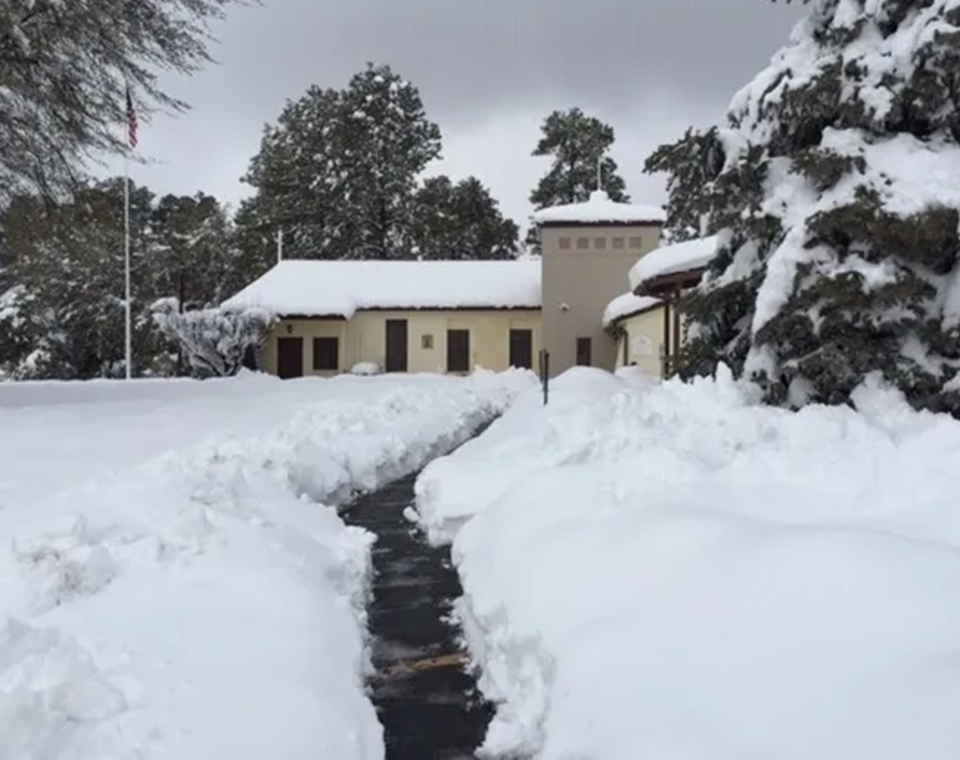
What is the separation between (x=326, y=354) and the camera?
111 feet

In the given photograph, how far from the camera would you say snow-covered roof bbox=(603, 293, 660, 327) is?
951 inches

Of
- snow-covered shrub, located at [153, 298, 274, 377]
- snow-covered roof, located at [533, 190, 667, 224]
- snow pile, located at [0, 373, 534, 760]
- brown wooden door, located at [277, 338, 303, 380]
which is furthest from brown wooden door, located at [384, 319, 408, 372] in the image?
snow pile, located at [0, 373, 534, 760]

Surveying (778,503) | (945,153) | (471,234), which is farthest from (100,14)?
(471,234)

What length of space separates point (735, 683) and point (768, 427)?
3.72m

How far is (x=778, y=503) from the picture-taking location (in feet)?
18.3

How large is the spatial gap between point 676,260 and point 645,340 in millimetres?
8022

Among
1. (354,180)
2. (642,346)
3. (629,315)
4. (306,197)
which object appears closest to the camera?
(642,346)

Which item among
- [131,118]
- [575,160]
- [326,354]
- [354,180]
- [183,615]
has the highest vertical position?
[575,160]

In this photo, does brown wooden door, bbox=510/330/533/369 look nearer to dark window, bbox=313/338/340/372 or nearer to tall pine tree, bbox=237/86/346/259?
dark window, bbox=313/338/340/372

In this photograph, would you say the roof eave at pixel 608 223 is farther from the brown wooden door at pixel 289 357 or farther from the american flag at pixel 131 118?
the american flag at pixel 131 118

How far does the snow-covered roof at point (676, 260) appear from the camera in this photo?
1641 centimetres

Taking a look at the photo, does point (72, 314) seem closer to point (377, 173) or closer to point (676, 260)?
point (377, 173)

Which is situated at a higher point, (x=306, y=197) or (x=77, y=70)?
(x=306, y=197)

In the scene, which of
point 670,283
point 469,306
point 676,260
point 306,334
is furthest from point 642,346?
point 306,334
